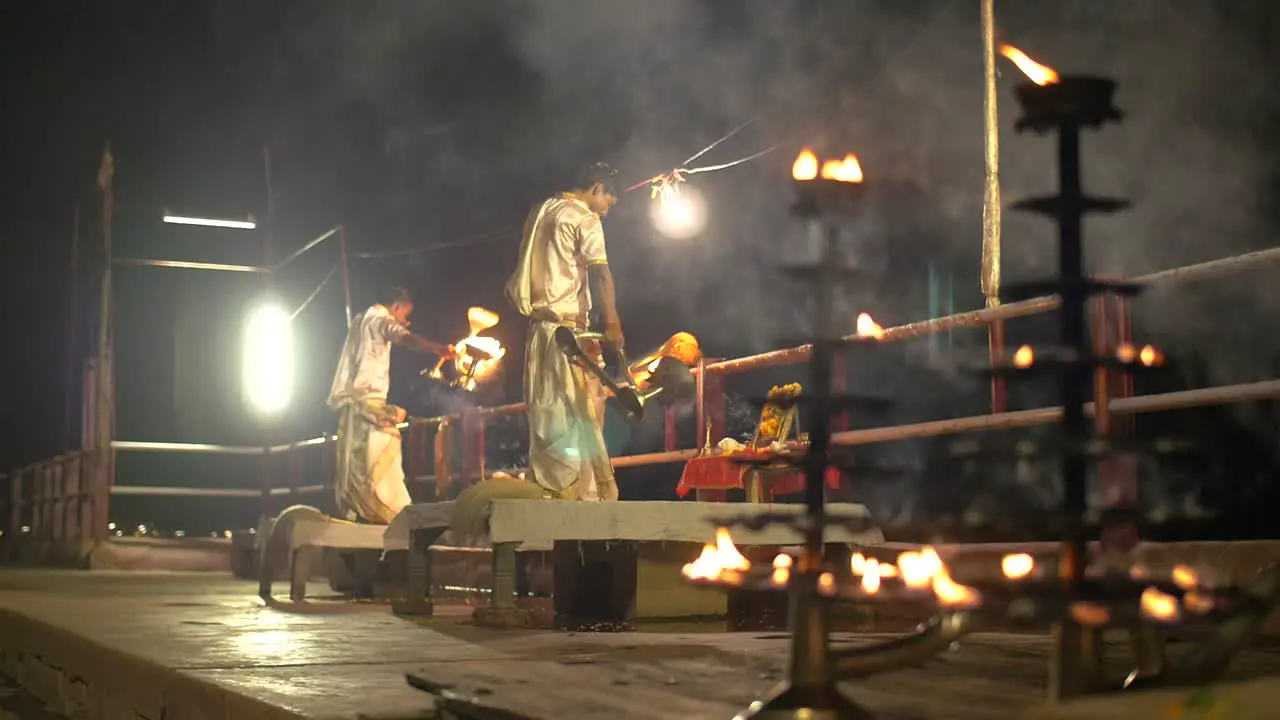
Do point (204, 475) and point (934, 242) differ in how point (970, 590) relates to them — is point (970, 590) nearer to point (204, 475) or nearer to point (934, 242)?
point (934, 242)

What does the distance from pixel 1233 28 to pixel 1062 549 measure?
997cm

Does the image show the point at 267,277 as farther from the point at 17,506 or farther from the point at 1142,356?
the point at 1142,356

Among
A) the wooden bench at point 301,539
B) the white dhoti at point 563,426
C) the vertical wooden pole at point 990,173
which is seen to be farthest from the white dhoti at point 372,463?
the vertical wooden pole at point 990,173

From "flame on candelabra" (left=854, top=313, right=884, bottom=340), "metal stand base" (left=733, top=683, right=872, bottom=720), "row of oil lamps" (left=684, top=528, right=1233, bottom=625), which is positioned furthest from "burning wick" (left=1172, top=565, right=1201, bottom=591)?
"flame on candelabra" (left=854, top=313, right=884, bottom=340)

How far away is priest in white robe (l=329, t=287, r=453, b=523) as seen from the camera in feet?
28.6

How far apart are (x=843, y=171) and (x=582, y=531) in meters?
3.06

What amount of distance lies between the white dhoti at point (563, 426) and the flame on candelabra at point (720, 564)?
3.33m

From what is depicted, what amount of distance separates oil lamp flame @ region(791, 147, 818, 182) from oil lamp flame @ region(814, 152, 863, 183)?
0.02 meters

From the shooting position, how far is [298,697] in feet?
9.36

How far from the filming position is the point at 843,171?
2141mm

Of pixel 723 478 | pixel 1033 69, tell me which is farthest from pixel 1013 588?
pixel 723 478

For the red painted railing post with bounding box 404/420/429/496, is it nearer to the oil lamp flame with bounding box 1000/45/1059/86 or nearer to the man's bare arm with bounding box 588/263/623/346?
the man's bare arm with bounding box 588/263/623/346

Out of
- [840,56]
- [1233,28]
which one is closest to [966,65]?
[840,56]

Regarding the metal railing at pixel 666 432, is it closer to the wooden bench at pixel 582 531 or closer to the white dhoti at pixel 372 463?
the wooden bench at pixel 582 531
